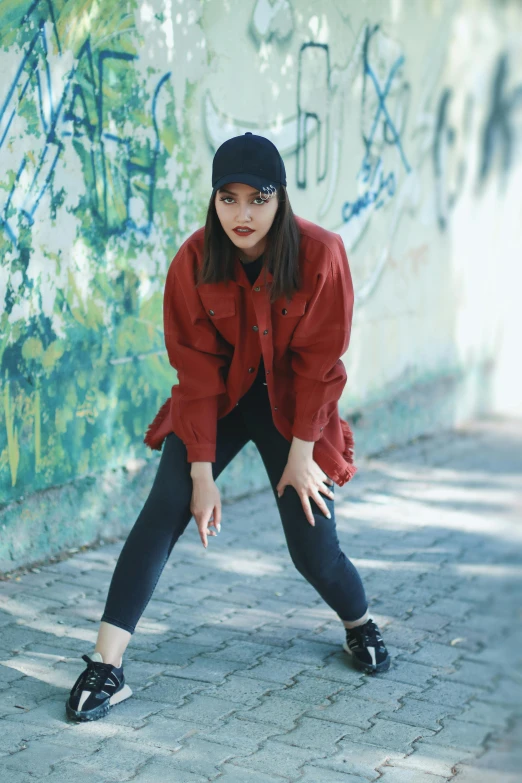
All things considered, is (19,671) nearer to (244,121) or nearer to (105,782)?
(105,782)

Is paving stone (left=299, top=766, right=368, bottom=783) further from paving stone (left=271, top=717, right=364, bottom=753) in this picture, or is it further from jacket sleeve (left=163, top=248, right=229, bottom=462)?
jacket sleeve (left=163, top=248, right=229, bottom=462)

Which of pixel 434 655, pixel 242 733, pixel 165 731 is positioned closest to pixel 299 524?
pixel 242 733

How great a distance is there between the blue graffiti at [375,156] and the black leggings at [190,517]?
3884 mm

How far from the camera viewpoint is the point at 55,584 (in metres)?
4.88

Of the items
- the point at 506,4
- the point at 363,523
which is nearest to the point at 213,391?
the point at 363,523

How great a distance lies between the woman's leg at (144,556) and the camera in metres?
3.62

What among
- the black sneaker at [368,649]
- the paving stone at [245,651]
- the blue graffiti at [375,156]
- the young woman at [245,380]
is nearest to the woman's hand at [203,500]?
the young woman at [245,380]

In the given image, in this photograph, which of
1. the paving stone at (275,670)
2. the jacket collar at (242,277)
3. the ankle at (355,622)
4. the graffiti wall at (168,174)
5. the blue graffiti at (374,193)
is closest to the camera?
the jacket collar at (242,277)

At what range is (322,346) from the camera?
3.72 metres

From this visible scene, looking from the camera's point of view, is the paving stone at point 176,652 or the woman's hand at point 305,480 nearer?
the woman's hand at point 305,480

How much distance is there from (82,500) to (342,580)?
1858 mm

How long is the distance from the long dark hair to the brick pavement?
4.02ft

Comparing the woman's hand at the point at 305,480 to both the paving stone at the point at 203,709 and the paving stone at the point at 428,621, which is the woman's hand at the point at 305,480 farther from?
the paving stone at the point at 428,621

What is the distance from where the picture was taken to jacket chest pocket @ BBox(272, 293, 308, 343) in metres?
3.63
